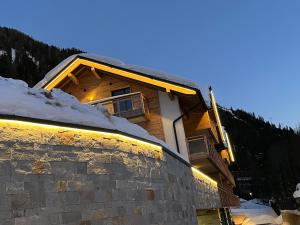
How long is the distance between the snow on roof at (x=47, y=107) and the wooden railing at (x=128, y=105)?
33.3 ft

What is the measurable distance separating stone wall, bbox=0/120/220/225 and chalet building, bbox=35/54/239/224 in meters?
8.97

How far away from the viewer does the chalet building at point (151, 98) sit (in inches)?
703

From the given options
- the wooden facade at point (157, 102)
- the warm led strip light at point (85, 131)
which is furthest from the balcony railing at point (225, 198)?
the warm led strip light at point (85, 131)

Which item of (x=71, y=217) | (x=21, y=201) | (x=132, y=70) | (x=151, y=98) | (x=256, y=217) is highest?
(x=132, y=70)

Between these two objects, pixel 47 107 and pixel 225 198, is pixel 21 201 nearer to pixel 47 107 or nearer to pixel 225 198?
pixel 47 107

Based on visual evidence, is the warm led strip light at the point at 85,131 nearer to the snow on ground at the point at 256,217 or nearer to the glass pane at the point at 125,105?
the glass pane at the point at 125,105

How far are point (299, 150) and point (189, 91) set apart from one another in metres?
60.7

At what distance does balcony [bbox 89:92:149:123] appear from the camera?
1812 cm

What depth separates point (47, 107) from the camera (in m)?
6.26

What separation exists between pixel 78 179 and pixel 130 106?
12.6 metres

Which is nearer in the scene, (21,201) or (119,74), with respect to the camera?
(21,201)

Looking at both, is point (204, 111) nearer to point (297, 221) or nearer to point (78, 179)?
point (78, 179)

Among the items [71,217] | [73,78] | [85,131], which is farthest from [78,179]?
[73,78]

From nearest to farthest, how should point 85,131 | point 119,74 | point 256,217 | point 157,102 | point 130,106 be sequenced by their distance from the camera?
1. point 85,131
2. point 130,106
3. point 157,102
4. point 119,74
5. point 256,217
